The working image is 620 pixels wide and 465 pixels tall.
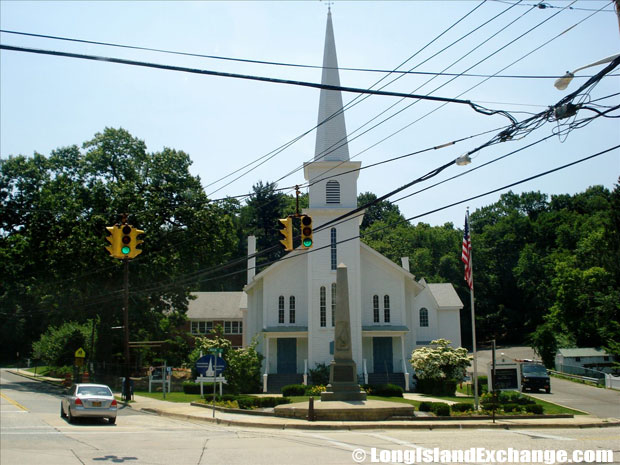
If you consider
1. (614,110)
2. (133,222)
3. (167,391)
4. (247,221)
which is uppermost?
(247,221)

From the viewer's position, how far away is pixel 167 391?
4109 centimetres

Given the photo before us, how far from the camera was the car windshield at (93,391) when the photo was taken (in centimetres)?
2214

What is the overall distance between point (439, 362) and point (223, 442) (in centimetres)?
2448

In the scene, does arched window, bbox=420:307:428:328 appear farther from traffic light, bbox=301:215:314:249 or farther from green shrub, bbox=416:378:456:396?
traffic light, bbox=301:215:314:249

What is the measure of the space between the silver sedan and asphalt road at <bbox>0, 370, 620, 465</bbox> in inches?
15.8

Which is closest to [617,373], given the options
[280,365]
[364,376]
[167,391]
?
[364,376]

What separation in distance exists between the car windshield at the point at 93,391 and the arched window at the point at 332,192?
934 inches

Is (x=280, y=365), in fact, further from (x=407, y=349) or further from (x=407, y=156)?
(x=407, y=156)

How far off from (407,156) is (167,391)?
2893 centimetres

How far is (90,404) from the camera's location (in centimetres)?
2159

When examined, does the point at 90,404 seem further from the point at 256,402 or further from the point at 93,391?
the point at 256,402

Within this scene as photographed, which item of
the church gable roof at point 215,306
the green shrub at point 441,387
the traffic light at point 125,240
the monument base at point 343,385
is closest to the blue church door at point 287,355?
the green shrub at point 441,387

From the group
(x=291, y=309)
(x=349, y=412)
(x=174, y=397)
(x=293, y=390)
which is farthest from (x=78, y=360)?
(x=349, y=412)

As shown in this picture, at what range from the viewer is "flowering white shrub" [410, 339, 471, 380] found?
38781 millimetres
